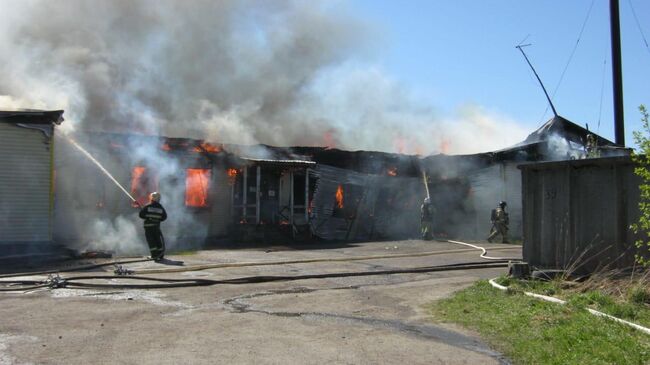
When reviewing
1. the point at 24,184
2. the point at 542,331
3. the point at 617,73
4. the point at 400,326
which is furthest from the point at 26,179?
the point at 617,73

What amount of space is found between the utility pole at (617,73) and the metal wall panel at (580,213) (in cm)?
1021

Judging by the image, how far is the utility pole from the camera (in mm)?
Answer: 18672

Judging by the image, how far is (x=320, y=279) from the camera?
10.6 meters

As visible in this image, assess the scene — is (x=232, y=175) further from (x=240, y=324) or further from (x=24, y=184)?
(x=240, y=324)

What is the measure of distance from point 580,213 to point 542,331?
156 inches

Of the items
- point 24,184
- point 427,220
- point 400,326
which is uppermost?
point 24,184

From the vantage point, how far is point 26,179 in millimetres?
14195

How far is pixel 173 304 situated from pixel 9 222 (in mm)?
8223

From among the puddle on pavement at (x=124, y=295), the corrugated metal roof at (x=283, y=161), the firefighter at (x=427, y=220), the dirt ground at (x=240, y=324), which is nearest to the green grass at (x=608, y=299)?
the dirt ground at (x=240, y=324)

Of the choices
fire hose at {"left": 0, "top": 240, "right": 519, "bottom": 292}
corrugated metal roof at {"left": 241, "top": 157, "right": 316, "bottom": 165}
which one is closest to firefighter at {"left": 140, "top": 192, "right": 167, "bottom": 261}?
fire hose at {"left": 0, "top": 240, "right": 519, "bottom": 292}

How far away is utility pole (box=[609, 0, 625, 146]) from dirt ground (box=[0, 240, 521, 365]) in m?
10.6

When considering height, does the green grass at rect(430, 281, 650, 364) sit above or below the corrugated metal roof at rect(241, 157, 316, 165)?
below

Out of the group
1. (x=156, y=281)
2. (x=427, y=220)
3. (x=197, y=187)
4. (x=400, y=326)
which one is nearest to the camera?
(x=400, y=326)

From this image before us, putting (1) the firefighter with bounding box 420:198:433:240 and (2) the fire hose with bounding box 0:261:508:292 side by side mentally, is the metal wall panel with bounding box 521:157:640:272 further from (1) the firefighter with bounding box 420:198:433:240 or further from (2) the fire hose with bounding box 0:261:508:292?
(1) the firefighter with bounding box 420:198:433:240
